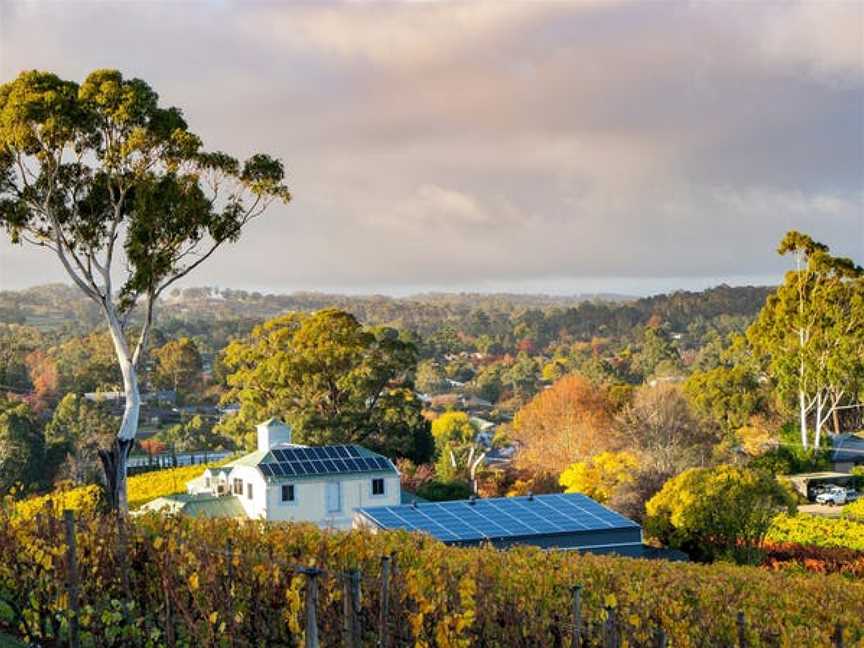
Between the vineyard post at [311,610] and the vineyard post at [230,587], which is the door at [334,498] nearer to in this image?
the vineyard post at [230,587]

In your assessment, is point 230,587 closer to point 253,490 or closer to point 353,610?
point 353,610

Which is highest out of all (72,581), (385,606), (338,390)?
(385,606)

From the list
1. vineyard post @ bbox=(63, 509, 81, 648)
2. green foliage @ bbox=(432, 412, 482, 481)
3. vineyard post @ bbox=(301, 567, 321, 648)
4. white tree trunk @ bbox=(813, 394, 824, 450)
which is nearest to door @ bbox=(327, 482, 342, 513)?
green foliage @ bbox=(432, 412, 482, 481)

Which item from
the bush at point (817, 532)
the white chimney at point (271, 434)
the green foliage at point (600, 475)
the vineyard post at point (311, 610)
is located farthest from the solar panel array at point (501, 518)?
the vineyard post at point (311, 610)

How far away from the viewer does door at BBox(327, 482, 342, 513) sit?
2880cm

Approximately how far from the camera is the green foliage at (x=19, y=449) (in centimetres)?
4350

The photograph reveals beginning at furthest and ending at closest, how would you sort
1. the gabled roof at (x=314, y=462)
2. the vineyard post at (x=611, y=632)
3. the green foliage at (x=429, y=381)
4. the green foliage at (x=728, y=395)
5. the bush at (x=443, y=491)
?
the green foliage at (x=429, y=381), the green foliage at (x=728, y=395), the bush at (x=443, y=491), the gabled roof at (x=314, y=462), the vineyard post at (x=611, y=632)

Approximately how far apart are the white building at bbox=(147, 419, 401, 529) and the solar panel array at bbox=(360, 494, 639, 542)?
5.27 metres

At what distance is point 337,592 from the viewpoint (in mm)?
8023

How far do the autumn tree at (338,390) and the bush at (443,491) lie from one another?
14.6 ft

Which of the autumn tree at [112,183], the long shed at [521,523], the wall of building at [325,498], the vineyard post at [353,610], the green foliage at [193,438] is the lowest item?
the green foliage at [193,438]

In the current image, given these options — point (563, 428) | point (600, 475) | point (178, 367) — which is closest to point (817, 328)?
point (563, 428)

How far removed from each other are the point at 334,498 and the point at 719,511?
33.9ft

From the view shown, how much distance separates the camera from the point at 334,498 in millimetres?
28906
